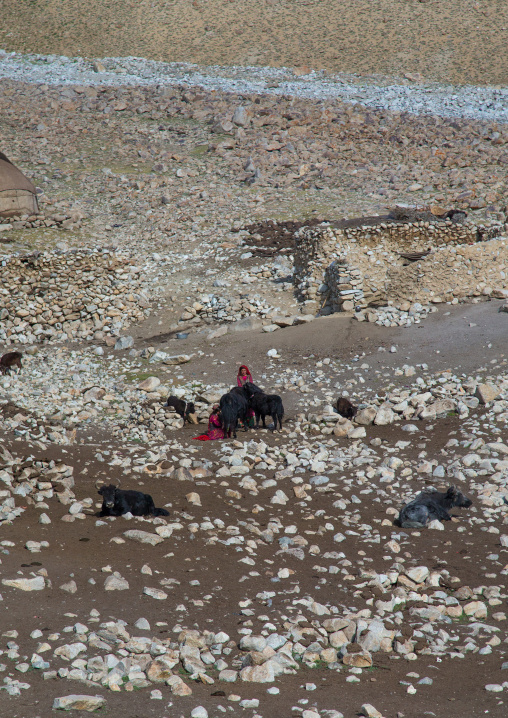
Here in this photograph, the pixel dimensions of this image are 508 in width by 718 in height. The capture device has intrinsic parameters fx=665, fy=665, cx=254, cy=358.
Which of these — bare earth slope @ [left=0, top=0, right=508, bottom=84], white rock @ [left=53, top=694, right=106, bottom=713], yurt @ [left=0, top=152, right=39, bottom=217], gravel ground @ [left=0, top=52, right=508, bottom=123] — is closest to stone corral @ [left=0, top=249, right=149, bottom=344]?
yurt @ [left=0, top=152, right=39, bottom=217]

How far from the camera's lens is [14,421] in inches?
383

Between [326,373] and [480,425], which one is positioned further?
[326,373]

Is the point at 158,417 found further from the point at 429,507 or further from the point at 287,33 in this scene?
the point at 287,33

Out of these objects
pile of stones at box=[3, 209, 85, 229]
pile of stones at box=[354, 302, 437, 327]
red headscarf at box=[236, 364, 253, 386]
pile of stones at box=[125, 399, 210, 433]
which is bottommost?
pile of stones at box=[125, 399, 210, 433]

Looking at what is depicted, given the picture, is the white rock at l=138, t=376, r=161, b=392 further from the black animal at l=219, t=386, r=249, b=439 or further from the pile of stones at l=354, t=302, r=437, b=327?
the pile of stones at l=354, t=302, r=437, b=327

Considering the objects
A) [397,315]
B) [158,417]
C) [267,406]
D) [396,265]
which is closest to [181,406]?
[158,417]

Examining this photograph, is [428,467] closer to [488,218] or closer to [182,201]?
[488,218]

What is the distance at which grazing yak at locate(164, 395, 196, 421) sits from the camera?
1060 cm

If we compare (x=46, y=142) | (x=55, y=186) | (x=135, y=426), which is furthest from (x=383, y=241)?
(x=46, y=142)

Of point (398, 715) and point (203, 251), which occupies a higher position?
point (203, 251)

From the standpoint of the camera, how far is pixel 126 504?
6.81 meters

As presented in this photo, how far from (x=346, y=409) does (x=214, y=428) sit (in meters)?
2.01

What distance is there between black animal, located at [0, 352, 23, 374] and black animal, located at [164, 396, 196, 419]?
398cm

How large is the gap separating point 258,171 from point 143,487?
733 inches
